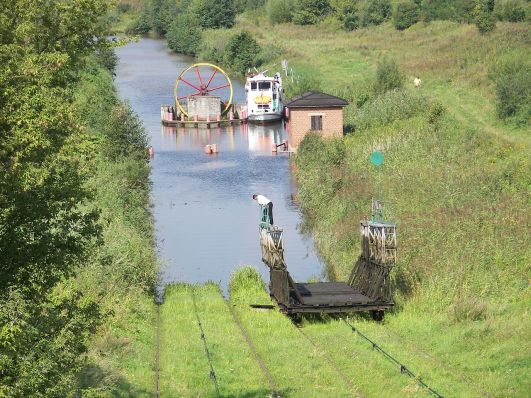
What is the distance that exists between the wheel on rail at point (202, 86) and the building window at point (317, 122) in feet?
43.9

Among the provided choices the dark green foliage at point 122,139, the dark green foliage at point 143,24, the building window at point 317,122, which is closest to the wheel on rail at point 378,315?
the dark green foliage at point 122,139

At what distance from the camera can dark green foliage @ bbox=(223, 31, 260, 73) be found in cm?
8788

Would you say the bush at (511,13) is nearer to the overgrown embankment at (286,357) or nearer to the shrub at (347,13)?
the shrub at (347,13)

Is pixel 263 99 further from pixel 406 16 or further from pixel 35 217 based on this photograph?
pixel 35 217

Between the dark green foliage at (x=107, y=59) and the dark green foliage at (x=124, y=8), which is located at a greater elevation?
the dark green foliage at (x=124, y=8)

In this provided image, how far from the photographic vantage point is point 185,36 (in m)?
110

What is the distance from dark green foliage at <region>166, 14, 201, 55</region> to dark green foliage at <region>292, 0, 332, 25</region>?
35.2 ft

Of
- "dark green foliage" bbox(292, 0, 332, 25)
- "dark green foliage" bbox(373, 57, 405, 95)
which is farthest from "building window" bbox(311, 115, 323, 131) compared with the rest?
"dark green foliage" bbox(292, 0, 332, 25)

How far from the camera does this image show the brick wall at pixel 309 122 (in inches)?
1943

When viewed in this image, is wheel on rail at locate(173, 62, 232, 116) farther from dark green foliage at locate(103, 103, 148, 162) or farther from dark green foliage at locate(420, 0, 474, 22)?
dark green foliage at locate(420, 0, 474, 22)

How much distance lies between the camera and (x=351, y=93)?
60.6m

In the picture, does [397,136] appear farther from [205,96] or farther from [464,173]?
[205,96]

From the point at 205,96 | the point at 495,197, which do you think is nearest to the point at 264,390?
the point at 495,197

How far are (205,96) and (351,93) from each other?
879 cm
